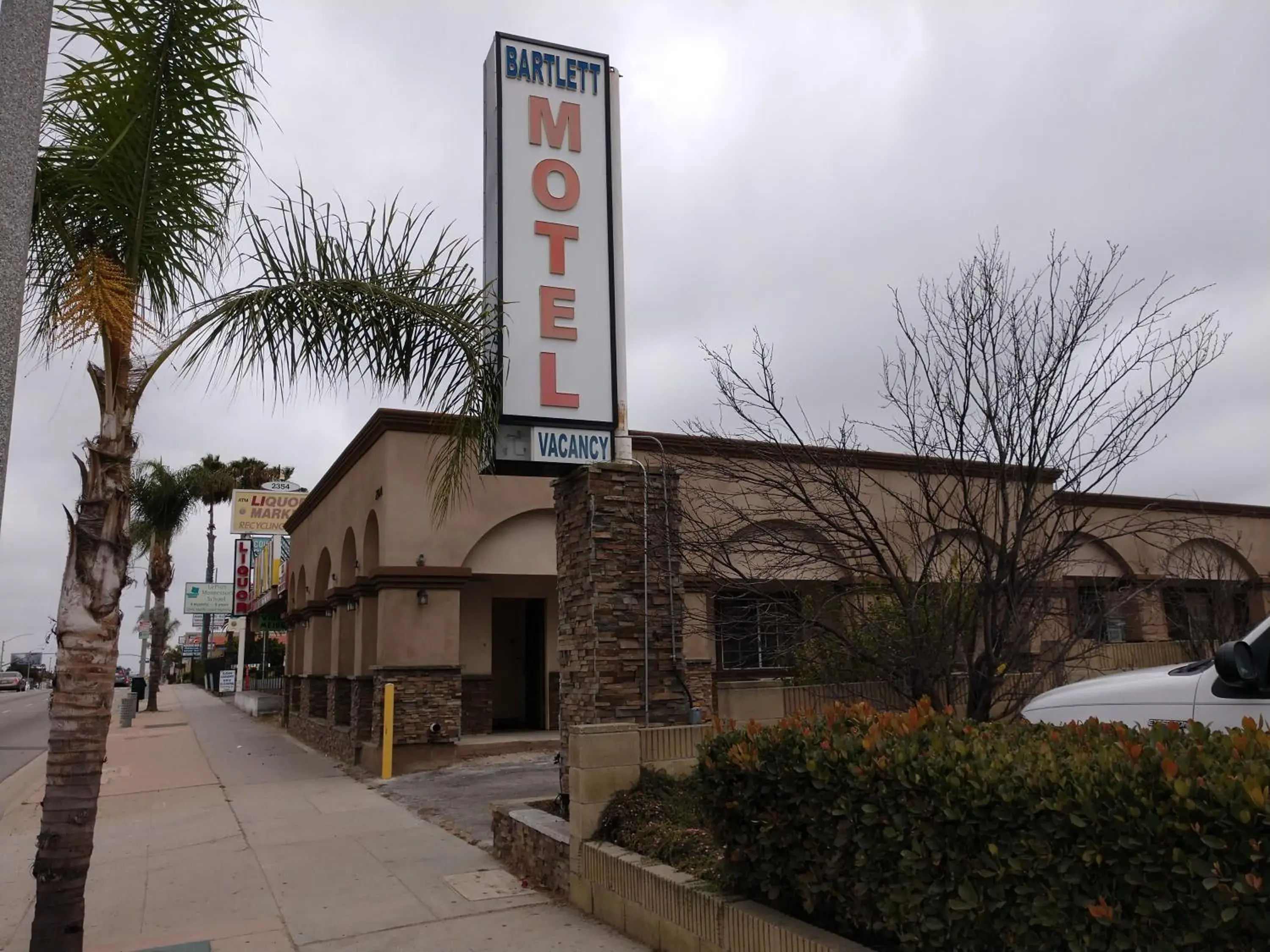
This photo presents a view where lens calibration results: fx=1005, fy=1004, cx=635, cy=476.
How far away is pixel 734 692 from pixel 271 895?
4.76 m

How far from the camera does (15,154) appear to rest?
5062mm

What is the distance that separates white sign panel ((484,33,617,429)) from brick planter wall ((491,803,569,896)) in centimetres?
353

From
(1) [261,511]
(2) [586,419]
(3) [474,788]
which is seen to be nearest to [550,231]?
(2) [586,419]

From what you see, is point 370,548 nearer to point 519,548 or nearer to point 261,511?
point 519,548

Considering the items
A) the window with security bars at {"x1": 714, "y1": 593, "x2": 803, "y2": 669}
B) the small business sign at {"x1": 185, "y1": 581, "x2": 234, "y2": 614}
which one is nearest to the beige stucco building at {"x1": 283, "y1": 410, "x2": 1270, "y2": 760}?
the window with security bars at {"x1": 714, "y1": 593, "x2": 803, "y2": 669}

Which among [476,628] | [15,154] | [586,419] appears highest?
[15,154]

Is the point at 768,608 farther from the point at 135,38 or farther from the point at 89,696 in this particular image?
the point at 135,38

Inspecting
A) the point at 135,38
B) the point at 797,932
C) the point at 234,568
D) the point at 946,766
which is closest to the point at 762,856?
the point at 797,932

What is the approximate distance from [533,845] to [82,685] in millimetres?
3892

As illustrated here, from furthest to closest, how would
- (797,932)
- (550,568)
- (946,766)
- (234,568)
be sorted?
1. (234,568)
2. (550,568)
3. (797,932)
4. (946,766)

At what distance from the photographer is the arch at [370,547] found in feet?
61.3

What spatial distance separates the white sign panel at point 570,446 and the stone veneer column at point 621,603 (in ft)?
0.56

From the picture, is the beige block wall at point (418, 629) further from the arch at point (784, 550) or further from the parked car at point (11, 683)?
the parked car at point (11, 683)

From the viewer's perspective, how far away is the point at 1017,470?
7.33m
